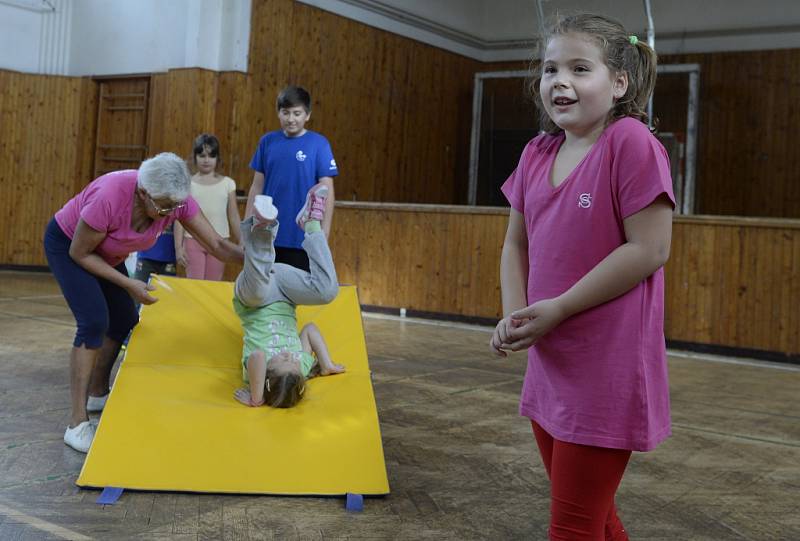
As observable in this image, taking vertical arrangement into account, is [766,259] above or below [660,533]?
above

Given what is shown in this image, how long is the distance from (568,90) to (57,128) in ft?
37.5

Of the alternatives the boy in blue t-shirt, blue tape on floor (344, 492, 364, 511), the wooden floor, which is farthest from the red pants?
the boy in blue t-shirt

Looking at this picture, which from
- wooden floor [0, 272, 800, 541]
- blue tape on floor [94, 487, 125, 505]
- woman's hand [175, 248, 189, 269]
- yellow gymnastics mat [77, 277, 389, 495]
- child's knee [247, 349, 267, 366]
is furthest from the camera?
woman's hand [175, 248, 189, 269]

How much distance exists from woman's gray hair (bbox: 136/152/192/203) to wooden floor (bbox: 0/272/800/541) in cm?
105

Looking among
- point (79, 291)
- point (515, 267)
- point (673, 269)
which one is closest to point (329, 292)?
point (79, 291)

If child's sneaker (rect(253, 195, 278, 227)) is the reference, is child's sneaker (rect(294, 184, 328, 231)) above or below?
above

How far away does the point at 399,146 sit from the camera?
1330 centimetres

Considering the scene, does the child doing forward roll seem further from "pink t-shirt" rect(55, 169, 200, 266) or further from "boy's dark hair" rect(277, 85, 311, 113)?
"boy's dark hair" rect(277, 85, 311, 113)

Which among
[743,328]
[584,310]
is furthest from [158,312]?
[743,328]

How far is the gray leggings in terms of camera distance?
136 inches

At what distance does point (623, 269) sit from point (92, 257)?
7.79 feet

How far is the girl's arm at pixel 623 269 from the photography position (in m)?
1.54

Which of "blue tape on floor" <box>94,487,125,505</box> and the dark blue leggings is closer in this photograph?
"blue tape on floor" <box>94,487,125,505</box>

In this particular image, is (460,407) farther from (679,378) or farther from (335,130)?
(335,130)
